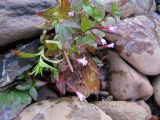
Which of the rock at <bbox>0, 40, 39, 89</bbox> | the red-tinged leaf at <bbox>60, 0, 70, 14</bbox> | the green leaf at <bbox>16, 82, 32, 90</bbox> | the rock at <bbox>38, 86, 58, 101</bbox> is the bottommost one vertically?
the rock at <bbox>38, 86, 58, 101</bbox>

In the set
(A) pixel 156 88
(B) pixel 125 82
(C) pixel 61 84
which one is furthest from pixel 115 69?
(C) pixel 61 84

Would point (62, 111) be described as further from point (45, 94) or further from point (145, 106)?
point (145, 106)

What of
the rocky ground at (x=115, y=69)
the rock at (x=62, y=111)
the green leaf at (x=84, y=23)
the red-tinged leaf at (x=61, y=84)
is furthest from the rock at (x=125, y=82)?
the green leaf at (x=84, y=23)

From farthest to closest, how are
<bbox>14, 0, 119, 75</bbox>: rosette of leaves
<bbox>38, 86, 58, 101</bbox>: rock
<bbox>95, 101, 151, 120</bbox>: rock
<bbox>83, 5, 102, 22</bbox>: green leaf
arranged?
<bbox>95, 101, 151, 120</bbox>: rock → <bbox>38, 86, 58, 101</bbox>: rock → <bbox>83, 5, 102, 22</bbox>: green leaf → <bbox>14, 0, 119, 75</bbox>: rosette of leaves

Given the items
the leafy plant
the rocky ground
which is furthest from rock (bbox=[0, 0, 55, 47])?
the leafy plant

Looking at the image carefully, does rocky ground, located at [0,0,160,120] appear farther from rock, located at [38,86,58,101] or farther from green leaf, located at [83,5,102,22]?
green leaf, located at [83,5,102,22]

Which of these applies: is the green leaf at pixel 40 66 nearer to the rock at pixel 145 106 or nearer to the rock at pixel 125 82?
the rock at pixel 125 82

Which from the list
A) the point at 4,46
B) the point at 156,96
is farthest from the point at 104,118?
the point at 4,46
